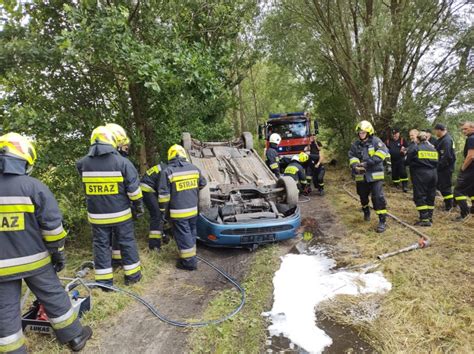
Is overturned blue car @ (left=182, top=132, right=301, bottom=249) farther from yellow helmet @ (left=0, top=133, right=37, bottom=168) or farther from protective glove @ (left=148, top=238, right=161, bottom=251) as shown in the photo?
yellow helmet @ (left=0, top=133, right=37, bottom=168)

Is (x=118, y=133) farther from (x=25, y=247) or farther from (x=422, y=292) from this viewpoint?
(x=422, y=292)

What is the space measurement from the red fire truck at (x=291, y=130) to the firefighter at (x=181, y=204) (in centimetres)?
685

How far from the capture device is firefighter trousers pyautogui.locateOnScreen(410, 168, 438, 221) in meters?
5.61

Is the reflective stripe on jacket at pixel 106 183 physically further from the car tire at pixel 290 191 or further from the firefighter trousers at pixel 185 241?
the car tire at pixel 290 191

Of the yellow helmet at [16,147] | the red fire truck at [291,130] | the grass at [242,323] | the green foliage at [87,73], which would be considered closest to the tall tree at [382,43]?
the red fire truck at [291,130]

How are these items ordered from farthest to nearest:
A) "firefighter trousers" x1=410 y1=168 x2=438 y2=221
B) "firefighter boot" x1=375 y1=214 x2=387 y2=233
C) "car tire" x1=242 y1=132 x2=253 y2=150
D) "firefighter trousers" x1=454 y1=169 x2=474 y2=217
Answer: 1. "car tire" x1=242 y1=132 x2=253 y2=150
2. "firefighter trousers" x1=454 y1=169 x2=474 y2=217
3. "firefighter trousers" x1=410 y1=168 x2=438 y2=221
4. "firefighter boot" x1=375 y1=214 x2=387 y2=233

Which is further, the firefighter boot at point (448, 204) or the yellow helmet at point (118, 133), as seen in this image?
the firefighter boot at point (448, 204)

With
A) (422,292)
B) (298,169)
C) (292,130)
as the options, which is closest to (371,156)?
(298,169)

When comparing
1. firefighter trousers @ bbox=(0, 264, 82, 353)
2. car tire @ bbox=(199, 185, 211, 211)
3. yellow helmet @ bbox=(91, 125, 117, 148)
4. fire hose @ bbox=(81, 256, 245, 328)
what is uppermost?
yellow helmet @ bbox=(91, 125, 117, 148)

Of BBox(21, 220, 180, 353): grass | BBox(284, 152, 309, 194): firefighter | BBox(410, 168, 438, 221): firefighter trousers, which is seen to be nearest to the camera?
BBox(21, 220, 180, 353): grass

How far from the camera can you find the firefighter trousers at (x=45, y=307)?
8.20 ft

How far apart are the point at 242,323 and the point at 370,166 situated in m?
3.69

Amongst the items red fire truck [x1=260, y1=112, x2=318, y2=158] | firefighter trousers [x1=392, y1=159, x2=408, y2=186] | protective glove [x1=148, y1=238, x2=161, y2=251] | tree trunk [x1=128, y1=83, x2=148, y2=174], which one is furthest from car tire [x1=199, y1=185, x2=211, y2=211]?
red fire truck [x1=260, y1=112, x2=318, y2=158]

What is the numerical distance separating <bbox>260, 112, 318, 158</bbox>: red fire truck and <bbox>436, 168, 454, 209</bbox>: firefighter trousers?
490 centimetres
